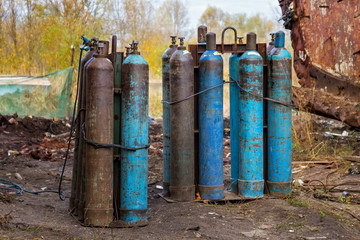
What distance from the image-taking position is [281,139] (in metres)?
5.77

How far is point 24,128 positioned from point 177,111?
26.9 ft

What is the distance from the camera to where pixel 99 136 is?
4453 millimetres

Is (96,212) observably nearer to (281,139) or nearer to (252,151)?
(252,151)

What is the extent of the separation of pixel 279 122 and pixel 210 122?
91cm

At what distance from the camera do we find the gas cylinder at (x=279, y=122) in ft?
18.8

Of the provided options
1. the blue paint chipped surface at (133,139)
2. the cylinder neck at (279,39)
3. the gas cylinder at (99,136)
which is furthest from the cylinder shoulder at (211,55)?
the gas cylinder at (99,136)

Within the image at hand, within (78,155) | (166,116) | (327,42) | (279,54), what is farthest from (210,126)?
(327,42)

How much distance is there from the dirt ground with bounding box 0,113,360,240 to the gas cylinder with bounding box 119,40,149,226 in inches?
10.4

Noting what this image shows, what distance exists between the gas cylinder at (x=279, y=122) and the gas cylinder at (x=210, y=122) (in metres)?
0.70

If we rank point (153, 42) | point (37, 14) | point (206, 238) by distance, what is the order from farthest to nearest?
point (153, 42) → point (37, 14) → point (206, 238)

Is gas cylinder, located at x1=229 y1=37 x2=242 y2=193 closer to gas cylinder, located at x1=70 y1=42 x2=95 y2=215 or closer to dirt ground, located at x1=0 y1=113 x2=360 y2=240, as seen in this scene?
dirt ground, located at x1=0 y1=113 x2=360 y2=240

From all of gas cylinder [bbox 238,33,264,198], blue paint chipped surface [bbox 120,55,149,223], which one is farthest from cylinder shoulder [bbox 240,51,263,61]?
blue paint chipped surface [bbox 120,55,149,223]

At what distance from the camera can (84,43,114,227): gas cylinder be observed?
4434 millimetres

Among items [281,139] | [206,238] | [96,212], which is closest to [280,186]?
[281,139]
